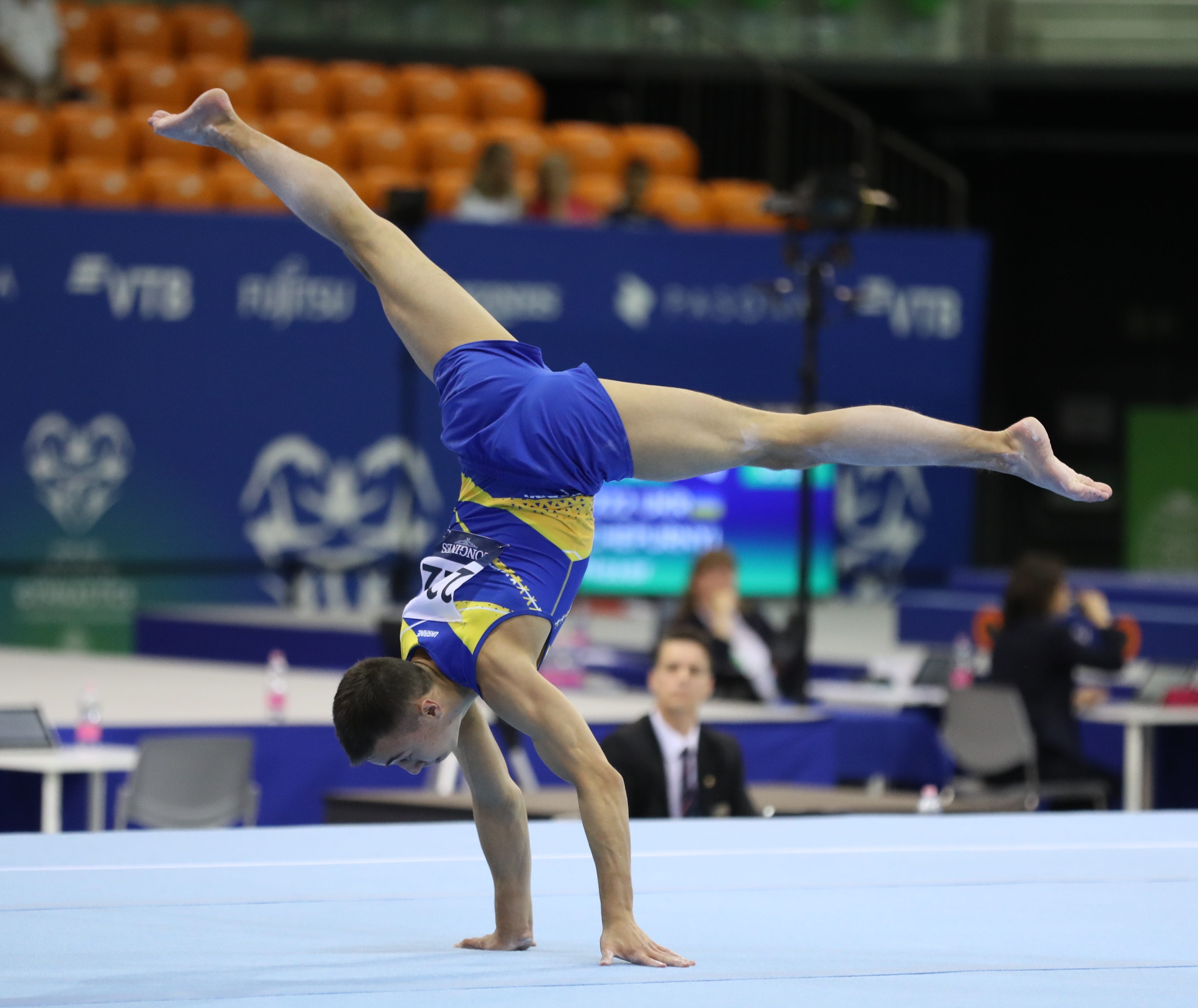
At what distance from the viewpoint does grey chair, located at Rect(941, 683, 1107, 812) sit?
7.62 meters

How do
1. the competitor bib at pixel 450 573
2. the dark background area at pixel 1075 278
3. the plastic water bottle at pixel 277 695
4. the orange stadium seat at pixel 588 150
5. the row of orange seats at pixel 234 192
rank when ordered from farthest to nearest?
the dark background area at pixel 1075 278, the orange stadium seat at pixel 588 150, the row of orange seats at pixel 234 192, the plastic water bottle at pixel 277 695, the competitor bib at pixel 450 573

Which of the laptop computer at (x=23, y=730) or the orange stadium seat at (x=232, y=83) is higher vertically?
the orange stadium seat at (x=232, y=83)

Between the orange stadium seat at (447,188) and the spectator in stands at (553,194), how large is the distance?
1.46 feet

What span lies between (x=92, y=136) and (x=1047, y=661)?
6.93 metres

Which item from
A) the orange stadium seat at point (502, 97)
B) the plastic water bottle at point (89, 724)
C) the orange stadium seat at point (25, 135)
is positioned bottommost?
the plastic water bottle at point (89, 724)

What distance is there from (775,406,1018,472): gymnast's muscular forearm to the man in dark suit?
1852 mm

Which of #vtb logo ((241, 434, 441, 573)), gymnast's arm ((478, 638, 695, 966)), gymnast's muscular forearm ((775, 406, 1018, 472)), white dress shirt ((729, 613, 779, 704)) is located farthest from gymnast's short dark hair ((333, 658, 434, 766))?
#vtb logo ((241, 434, 441, 573))

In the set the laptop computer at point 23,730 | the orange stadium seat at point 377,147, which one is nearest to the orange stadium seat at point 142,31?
the orange stadium seat at point 377,147

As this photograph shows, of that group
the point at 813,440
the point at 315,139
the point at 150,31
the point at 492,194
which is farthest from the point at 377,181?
the point at 813,440

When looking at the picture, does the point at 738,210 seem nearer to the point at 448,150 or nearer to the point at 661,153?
the point at 661,153

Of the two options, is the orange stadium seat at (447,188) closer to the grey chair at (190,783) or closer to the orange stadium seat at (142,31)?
the orange stadium seat at (142,31)

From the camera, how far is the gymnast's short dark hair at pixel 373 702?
120 inches

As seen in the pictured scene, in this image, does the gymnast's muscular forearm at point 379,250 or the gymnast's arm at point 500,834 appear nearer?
the gymnast's arm at point 500,834

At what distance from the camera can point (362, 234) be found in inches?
145
